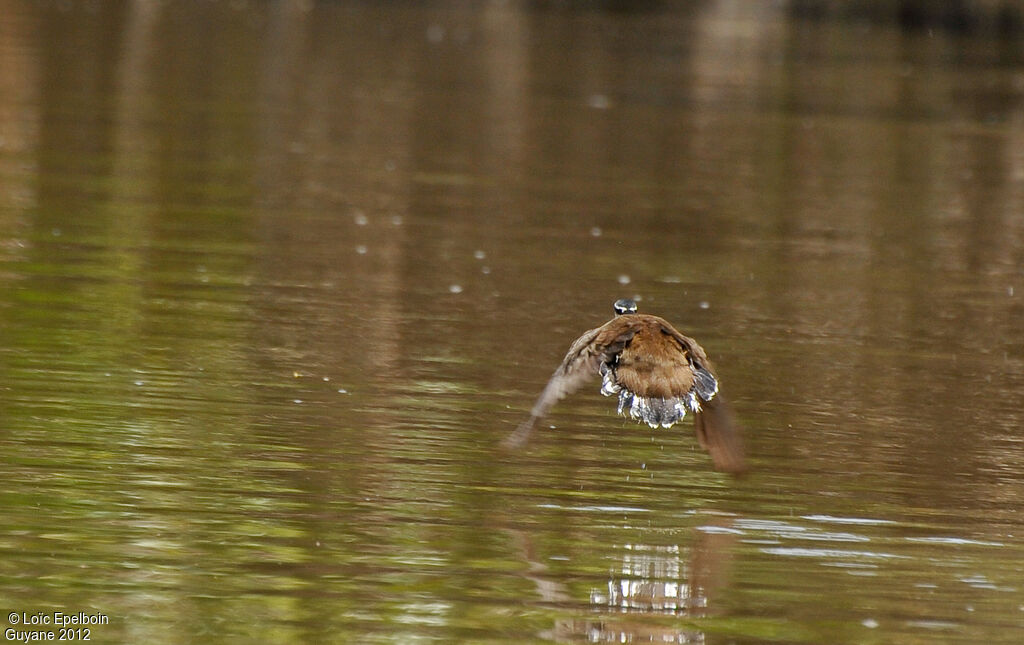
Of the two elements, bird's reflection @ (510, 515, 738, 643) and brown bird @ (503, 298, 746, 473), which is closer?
bird's reflection @ (510, 515, 738, 643)

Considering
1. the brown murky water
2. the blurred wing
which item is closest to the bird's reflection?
the brown murky water

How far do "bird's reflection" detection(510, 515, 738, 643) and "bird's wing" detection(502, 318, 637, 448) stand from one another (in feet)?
1.66

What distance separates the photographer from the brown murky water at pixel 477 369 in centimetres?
676

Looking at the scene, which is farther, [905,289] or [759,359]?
[905,289]

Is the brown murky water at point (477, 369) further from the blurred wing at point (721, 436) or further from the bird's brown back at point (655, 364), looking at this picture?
the bird's brown back at point (655, 364)

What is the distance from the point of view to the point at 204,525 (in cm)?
729

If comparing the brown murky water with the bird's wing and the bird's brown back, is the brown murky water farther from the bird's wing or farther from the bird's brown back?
the bird's brown back

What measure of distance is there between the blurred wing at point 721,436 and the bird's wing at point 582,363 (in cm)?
54

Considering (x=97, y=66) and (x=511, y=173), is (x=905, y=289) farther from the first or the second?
(x=97, y=66)

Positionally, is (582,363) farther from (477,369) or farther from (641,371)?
(477,369)

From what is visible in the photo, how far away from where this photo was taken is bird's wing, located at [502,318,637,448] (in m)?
7.70

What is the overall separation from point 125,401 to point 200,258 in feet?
13.2

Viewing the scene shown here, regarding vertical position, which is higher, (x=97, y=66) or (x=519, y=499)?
(x=97, y=66)

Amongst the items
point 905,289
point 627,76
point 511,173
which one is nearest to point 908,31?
point 627,76
